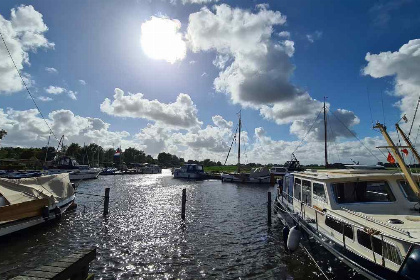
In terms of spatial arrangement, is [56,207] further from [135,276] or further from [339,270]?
[339,270]

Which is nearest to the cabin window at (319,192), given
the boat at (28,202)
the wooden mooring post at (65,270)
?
the wooden mooring post at (65,270)

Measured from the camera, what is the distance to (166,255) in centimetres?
1329

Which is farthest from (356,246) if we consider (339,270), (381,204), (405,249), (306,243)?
(306,243)

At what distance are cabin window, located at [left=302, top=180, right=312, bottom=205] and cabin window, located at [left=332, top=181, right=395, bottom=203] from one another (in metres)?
2.45

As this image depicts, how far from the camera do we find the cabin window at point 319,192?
Answer: 1181 cm

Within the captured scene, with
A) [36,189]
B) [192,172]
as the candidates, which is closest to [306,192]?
[36,189]

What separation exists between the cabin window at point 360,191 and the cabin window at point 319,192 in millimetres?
598

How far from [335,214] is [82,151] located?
15404 cm

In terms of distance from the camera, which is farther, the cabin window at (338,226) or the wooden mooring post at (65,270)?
the cabin window at (338,226)

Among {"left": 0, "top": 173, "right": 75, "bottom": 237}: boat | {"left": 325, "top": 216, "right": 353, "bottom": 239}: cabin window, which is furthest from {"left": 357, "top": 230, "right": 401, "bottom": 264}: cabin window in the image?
{"left": 0, "top": 173, "right": 75, "bottom": 237}: boat

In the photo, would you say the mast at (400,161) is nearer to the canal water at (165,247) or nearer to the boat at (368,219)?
the boat at (368,219)

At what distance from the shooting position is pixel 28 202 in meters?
15.9

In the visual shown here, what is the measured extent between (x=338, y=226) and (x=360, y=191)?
8.05 ft

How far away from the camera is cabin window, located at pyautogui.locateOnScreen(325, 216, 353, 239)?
909 cm
